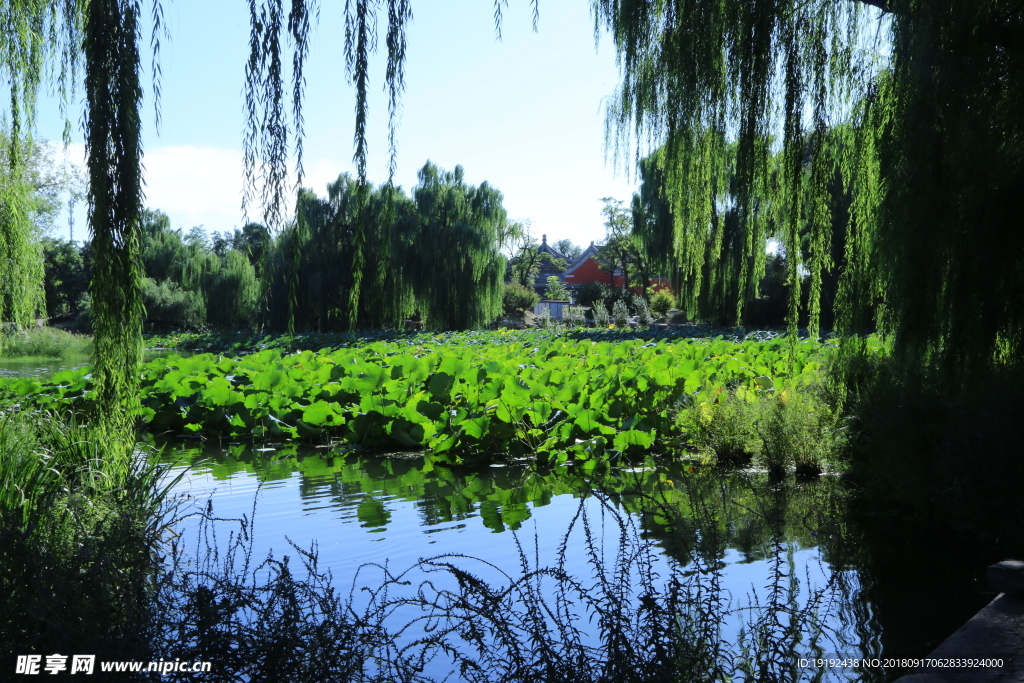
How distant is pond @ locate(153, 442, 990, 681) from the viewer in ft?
8.63

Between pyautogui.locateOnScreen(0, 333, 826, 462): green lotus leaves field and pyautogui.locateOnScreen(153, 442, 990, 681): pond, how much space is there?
1.17 ft

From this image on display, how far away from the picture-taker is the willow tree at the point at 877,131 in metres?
3.37

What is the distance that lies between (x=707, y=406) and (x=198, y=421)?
532 cm

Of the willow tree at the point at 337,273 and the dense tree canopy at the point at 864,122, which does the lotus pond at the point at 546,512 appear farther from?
the willow tree at the point at 337,273

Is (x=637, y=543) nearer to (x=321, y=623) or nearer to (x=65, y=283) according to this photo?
(x=321, y=623)

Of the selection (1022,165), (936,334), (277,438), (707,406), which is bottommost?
(277,438)

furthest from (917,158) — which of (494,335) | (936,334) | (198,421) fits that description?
(494,335)

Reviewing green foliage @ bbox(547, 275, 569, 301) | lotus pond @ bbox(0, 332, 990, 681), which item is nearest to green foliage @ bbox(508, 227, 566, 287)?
green foliage @ bbox(547, 275, 569, 301)

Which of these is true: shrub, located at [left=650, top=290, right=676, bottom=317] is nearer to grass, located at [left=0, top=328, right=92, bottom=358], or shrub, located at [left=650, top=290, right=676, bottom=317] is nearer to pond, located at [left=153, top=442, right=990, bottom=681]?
grass, located at [left=0, top=328, right=92, bottom=358]

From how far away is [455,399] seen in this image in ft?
25.8

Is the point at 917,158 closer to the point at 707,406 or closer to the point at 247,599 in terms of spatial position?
the point at 247,599

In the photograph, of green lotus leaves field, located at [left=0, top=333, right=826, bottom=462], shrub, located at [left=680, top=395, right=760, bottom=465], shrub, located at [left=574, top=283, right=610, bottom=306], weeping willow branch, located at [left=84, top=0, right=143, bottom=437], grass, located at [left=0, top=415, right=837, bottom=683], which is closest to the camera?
grass, located at [left=0, top=415, right=837, bottom=683]

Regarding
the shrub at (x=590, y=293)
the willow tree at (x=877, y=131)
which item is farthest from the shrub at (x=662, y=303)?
the willow tree at (x=877, y=131)

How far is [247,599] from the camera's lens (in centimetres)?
232
